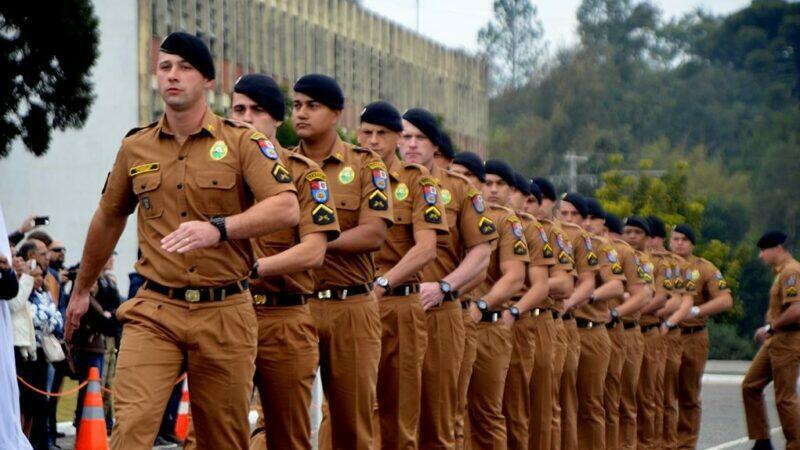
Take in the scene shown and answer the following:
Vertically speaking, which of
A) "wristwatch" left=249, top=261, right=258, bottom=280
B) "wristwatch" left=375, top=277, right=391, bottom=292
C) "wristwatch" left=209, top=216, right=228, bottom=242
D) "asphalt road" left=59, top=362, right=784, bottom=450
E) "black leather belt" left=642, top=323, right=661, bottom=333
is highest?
"wristwatch" left=209, top=216, right=228, bottom=242

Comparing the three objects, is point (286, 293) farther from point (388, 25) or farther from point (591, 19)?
point (591, 19)

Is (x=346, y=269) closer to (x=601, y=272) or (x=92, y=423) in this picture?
(x=92, y=423)

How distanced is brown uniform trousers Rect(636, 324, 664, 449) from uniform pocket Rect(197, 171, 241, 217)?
10244mm

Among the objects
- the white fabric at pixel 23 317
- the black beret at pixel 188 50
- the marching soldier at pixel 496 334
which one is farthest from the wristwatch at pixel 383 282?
the white fabric at pixel 23 317

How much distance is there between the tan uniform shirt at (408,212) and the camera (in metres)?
11.4

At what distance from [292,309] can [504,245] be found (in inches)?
163

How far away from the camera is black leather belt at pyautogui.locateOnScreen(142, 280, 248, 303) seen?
26.8ft

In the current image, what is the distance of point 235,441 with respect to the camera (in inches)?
328

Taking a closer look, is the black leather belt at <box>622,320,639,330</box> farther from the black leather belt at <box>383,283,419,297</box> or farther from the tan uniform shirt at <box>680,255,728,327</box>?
the black leather belt at <box>383,283,419,297</box>

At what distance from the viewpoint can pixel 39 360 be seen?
15.1 metres

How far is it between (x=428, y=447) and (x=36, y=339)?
462cm

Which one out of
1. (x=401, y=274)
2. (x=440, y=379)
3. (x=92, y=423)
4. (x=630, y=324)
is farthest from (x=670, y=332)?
(x=401, y=274)

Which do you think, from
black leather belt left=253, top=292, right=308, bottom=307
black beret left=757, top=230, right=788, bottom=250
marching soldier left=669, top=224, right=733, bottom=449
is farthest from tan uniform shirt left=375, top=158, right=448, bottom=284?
black beret left=757, top=230, right=788, bottom=250

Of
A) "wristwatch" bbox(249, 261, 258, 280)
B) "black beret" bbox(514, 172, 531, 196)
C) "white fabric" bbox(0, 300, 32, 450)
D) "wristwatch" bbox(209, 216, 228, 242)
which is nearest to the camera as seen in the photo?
"wristwatch" bbox(209, 216, 228, 242)
